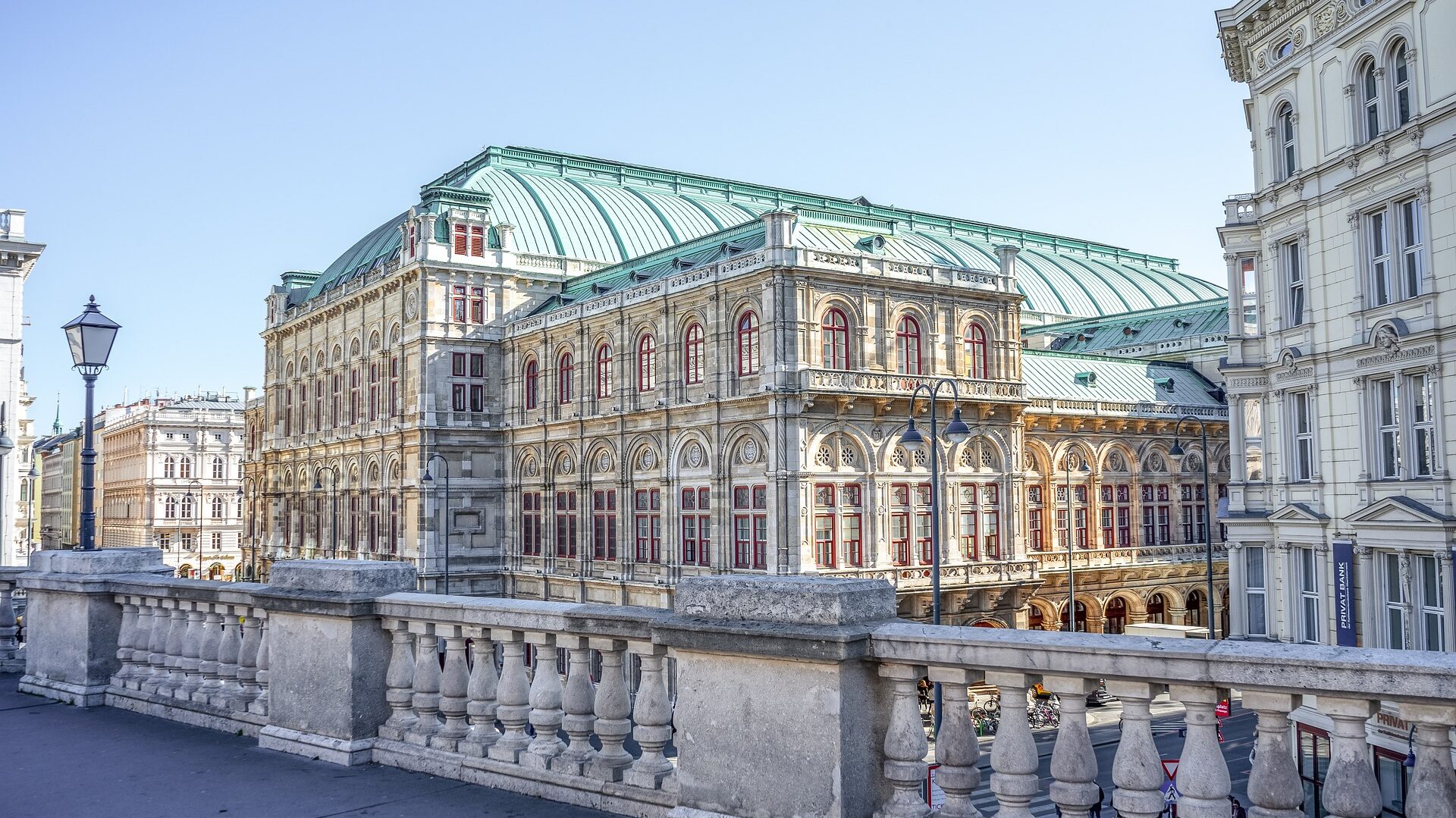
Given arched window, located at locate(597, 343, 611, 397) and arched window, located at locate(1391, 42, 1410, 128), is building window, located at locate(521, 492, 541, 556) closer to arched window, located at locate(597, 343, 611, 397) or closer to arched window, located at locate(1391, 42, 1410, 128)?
arched window, located at locate(597, 343, 611, 397)

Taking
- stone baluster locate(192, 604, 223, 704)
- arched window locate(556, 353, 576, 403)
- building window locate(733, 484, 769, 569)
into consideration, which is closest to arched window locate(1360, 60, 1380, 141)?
Answer: building window locate(733, 484, 769, 569)

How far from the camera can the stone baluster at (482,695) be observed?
25.1 ft

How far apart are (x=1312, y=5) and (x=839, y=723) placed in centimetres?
2545

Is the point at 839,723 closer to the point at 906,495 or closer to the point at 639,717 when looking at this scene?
the point at 639,717

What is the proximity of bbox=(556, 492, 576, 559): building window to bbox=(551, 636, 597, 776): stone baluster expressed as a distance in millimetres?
43686

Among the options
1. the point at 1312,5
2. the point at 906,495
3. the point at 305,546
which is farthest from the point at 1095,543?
the point at 305,546

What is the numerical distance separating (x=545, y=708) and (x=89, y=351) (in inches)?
361

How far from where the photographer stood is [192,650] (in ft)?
34.9

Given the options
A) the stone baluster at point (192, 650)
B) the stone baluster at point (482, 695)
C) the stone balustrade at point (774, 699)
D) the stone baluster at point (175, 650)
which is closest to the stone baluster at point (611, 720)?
the stone balustrade at point (774, 699)

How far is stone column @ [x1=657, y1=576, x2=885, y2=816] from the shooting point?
5605 millimetres

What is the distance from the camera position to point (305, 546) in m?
67.3

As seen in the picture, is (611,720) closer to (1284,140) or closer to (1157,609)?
(1284,140)

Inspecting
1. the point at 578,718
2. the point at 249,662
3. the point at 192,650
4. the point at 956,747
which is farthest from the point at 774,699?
the point at 192,650

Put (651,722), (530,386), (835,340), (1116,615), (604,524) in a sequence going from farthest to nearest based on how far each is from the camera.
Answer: (530,386)
(1116,615)
(604,524)
(835,340)
(651,722)
